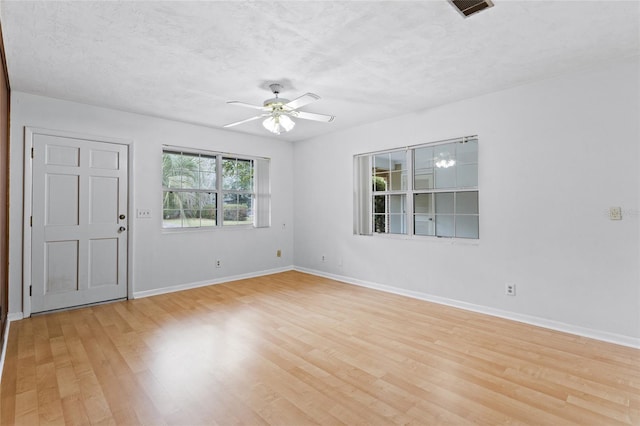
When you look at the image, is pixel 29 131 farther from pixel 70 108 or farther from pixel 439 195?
pixel 439 195

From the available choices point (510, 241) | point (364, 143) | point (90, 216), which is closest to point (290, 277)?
point (364, 143)

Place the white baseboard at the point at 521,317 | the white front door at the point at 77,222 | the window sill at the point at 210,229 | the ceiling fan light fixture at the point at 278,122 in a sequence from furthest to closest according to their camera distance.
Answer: the window sill at the point at 210,229 < the white front door at the point at 77,222 < the ceiling fan light fixture at the point at 278,122 < the white baseboard at the point at 521,317

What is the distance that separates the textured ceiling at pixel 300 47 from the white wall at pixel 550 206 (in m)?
0.30

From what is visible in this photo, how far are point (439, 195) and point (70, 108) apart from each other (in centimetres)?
474

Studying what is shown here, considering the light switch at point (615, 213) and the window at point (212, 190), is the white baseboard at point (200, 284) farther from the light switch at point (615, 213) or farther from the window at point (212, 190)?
the light switch at point (615, 213)

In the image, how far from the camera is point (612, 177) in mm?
2967

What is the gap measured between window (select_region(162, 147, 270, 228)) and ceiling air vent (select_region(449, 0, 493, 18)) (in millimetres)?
4133

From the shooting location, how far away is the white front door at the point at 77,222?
3754 millimetres

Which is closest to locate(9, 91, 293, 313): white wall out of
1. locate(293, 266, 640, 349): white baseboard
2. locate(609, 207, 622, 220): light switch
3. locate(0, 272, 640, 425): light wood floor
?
locate(0, 272, 640, 425): light wood floor

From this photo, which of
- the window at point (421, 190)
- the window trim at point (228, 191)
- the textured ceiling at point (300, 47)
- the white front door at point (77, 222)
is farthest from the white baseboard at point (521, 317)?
the white front door at point (77, 222)

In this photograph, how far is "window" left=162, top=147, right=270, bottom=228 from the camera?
4.86 meters

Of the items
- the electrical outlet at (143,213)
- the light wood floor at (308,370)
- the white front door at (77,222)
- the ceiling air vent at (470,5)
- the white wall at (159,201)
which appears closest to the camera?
the light wood floor at (308,370)

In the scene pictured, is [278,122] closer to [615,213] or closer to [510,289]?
[510,289]

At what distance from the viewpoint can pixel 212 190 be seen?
5262mm
